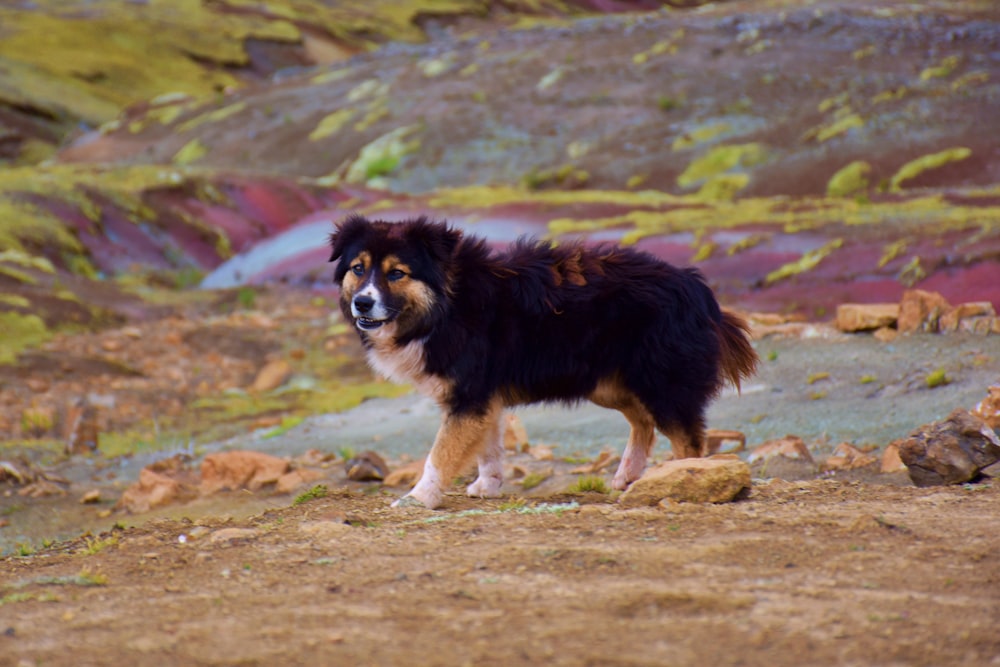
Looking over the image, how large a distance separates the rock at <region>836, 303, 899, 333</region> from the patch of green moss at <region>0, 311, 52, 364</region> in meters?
14.0

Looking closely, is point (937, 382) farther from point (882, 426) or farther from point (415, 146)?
point (415, 146)

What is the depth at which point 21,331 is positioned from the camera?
2183 centimetres

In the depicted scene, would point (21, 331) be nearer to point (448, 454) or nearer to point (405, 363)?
point (405, 363)

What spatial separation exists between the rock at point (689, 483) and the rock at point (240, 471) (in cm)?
547

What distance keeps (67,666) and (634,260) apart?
5.24m

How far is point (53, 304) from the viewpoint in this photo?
23.6m

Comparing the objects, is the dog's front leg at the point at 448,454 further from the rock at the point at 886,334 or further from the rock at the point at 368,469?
the rock at the point at 886,334

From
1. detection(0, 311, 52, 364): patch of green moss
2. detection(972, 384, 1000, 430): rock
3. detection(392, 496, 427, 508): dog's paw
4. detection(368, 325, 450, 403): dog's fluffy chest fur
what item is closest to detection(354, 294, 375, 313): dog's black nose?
detection(368, 325, 450, 403): dog's fluffy chest fur

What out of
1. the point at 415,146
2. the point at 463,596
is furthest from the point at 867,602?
the point at 415,146

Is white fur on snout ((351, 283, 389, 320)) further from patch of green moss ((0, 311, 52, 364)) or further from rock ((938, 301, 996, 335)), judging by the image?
patch of green moss ((0, 311, 52, 364))

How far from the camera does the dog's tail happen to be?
8.93 meters

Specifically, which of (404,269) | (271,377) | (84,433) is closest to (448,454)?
(404,269)

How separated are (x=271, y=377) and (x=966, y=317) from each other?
37.0ft

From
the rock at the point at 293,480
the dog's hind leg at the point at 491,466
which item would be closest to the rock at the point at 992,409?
the dog's hind leg at the point at 491,466
